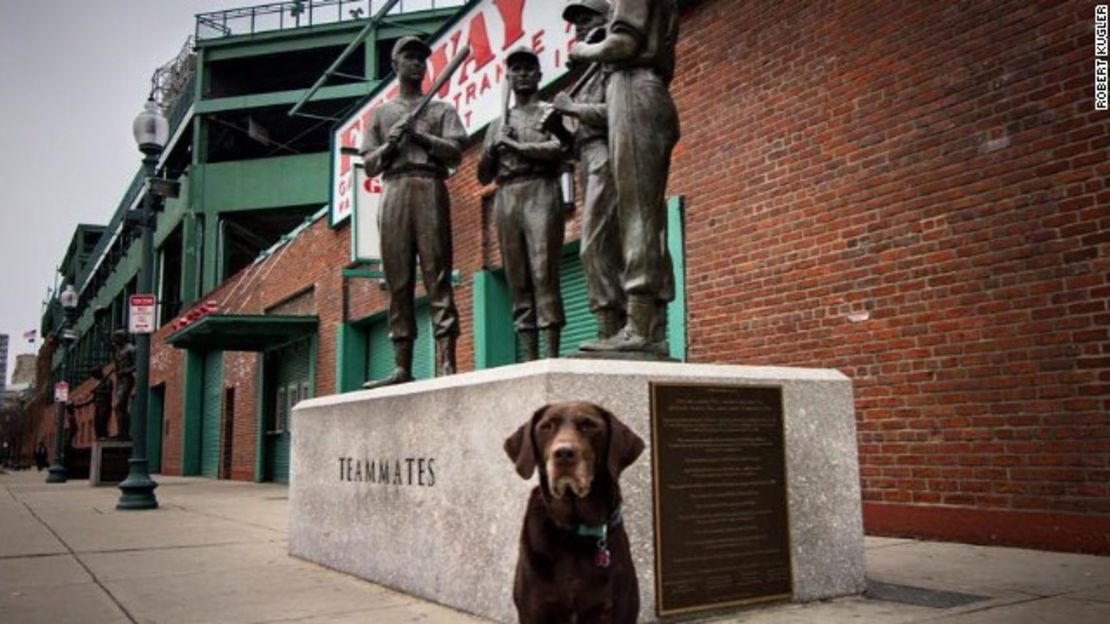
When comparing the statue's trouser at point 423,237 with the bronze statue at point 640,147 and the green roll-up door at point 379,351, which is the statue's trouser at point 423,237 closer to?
the bronze statue at point 640,147

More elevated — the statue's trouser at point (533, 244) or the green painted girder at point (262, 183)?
the green painted girder at point (262, 183)

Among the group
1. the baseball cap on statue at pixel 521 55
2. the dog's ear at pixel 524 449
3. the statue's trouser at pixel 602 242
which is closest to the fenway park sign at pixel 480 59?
the baseball cap on statue at pixel 521 55

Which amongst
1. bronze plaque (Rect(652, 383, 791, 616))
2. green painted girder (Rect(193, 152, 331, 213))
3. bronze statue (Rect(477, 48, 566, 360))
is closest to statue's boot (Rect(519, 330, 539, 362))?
bronze statue (Rect(477, 48, 566, 360))

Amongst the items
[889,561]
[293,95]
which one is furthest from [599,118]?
[293,95]

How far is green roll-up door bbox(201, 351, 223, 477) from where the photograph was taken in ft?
82.3

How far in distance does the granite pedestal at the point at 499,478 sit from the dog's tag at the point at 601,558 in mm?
1101

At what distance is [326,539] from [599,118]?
3.63 metres

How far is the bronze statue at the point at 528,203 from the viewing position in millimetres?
5746

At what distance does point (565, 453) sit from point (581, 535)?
13.5 inches

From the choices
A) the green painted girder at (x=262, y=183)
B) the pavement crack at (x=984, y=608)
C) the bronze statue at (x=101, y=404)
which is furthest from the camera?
the green painted girder at (x=262, y=183)

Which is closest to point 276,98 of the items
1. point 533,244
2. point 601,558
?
point 533,244

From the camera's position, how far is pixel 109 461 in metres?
19.3

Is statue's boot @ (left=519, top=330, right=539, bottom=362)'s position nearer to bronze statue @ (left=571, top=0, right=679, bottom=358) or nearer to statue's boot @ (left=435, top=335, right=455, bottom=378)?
statue's boot @ (left=435, top=335, right=455, bottom=378)

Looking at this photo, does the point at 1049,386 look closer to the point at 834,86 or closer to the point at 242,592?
the point at 834,86
